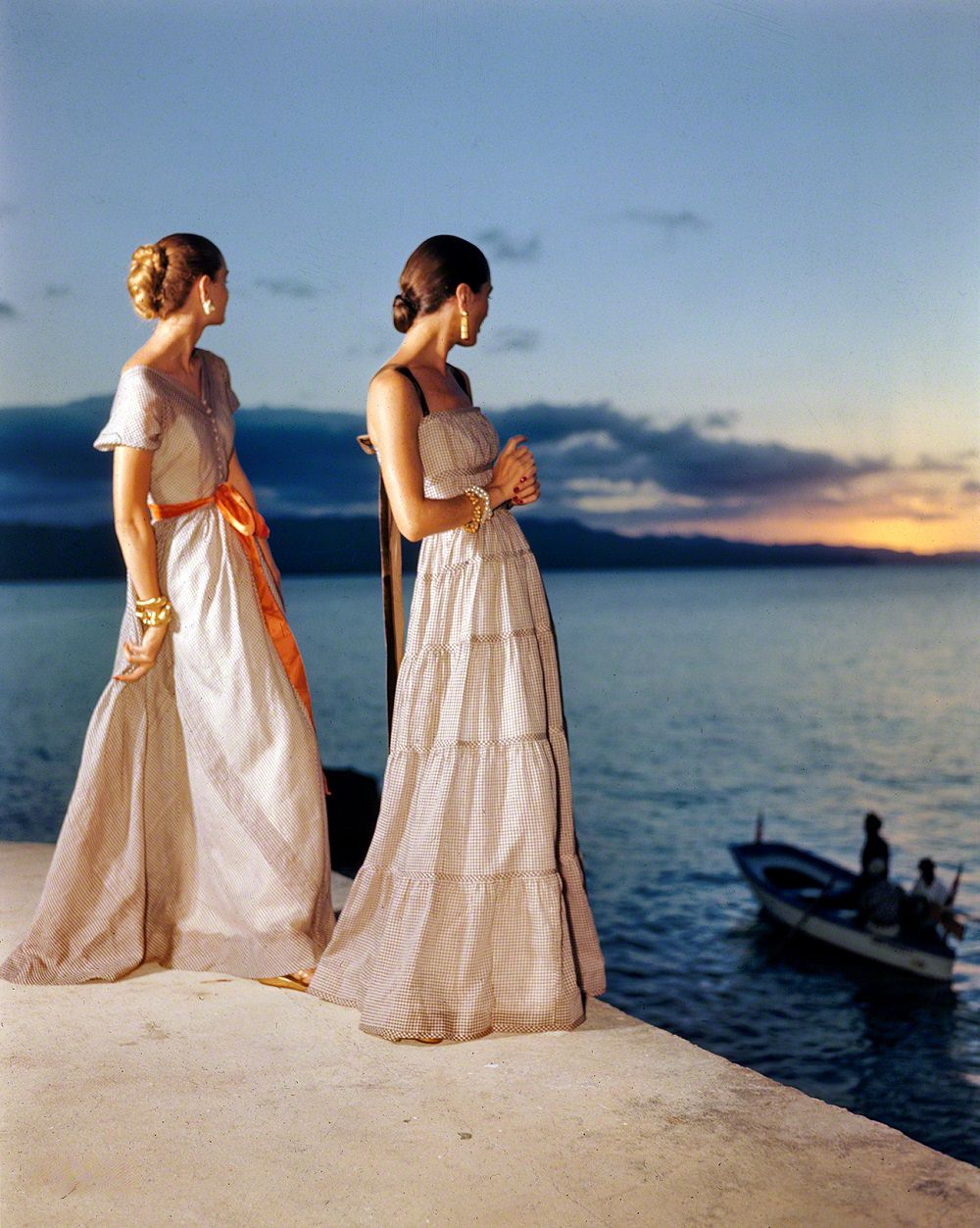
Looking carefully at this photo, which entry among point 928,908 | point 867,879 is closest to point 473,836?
point 928,908

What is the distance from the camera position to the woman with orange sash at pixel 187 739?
319 cm

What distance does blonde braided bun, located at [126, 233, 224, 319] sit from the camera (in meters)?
3.18

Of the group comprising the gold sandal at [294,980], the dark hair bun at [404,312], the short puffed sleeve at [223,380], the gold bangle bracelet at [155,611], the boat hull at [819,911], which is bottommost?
the boat hull at [819,911]

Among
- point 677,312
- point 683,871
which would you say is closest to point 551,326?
point 677,312

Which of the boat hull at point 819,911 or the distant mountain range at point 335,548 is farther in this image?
the boat hull at point 819,911

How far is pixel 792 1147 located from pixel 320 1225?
0.78 meters

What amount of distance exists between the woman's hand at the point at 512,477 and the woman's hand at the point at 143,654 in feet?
2.78

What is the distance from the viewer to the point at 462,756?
2.91m

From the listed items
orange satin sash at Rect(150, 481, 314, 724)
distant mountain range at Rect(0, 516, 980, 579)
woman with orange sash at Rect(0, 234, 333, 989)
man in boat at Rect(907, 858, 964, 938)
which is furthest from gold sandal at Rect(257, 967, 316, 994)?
man in boat at Rect(907, 858, 964, 938)

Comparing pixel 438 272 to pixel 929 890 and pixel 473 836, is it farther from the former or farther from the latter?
pixel 929 890

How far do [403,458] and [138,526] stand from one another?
68 centimetres

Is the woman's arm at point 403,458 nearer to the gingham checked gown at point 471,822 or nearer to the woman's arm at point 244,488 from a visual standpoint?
the gingham checked gown at point 471,822

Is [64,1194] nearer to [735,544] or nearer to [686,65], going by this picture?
[686,65]

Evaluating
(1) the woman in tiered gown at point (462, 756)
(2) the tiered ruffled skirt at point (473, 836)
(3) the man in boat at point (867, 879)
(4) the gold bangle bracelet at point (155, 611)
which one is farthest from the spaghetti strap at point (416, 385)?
(3) the man in boat at point (867, 879)
